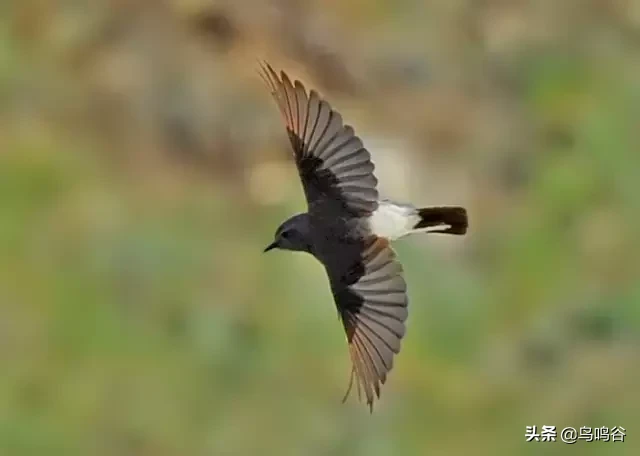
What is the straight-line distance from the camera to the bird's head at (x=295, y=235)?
0.78 m

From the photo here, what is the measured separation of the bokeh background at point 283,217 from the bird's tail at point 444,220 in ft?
0.99

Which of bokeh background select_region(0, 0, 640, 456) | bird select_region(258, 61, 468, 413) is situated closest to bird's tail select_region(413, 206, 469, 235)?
bird select_region(258, 61, 468, 413)

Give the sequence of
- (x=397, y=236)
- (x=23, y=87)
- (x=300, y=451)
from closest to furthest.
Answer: (x=397, y=236), (x=300, y=451), (x=23, y=87)

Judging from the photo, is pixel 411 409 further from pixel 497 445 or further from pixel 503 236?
pixel 503 236

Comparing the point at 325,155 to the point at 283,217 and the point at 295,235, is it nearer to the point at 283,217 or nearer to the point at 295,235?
the point at 295,235

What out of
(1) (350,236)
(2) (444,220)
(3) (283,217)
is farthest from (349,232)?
(3) (283,217)

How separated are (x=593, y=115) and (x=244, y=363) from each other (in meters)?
0.52

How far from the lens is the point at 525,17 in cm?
124

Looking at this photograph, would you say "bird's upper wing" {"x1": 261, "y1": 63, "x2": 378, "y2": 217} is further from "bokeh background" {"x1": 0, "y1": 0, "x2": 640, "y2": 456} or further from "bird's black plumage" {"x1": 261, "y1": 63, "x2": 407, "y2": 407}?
"bokeh background" {"x1": 0, "y1": 0, "x2": 640, "y2": 456}

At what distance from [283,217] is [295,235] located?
0.37m

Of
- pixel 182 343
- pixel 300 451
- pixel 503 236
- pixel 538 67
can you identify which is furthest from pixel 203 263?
pixel 538 67

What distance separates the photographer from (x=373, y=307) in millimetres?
755

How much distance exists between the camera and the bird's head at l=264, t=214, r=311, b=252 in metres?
0.78

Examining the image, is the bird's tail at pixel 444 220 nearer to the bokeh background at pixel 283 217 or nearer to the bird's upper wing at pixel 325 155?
the bird's upper wing at pixel 325 155
